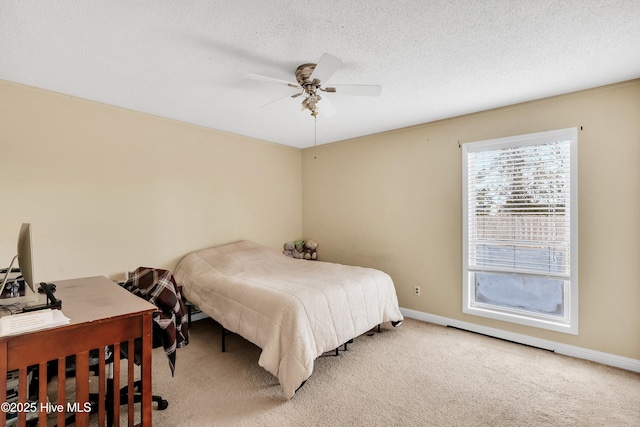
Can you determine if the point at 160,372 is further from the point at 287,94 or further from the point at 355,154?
the point at 355,154

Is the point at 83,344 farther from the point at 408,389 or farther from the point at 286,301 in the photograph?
the point at 408,389

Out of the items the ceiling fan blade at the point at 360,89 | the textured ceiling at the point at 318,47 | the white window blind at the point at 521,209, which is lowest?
the white window blind at the point at 521,209

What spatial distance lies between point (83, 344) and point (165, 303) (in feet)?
1.79

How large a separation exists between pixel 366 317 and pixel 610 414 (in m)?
1.75

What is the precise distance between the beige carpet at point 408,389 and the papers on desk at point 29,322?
1.01 metres

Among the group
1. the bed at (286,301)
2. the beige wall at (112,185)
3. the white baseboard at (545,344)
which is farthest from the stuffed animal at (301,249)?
the white baseboard at (545,344)

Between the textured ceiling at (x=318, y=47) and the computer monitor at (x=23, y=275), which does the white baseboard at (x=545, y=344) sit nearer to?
the textured ceiling at (x=318, y=47)

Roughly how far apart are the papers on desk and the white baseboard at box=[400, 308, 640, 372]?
Result: 11.3 ft

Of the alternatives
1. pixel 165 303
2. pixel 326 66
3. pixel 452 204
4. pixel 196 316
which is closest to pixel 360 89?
pixel 326 66

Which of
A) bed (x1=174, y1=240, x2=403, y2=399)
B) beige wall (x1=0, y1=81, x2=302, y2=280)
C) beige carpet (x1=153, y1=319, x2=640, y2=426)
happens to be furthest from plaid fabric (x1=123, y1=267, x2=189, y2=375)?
beige wall (x1=0, y1=81, x2=302, y2=280)

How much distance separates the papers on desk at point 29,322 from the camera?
1.21 meters

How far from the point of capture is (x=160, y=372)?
243 cm

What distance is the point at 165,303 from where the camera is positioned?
1929 mm

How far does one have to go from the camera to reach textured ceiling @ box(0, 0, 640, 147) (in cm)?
158
